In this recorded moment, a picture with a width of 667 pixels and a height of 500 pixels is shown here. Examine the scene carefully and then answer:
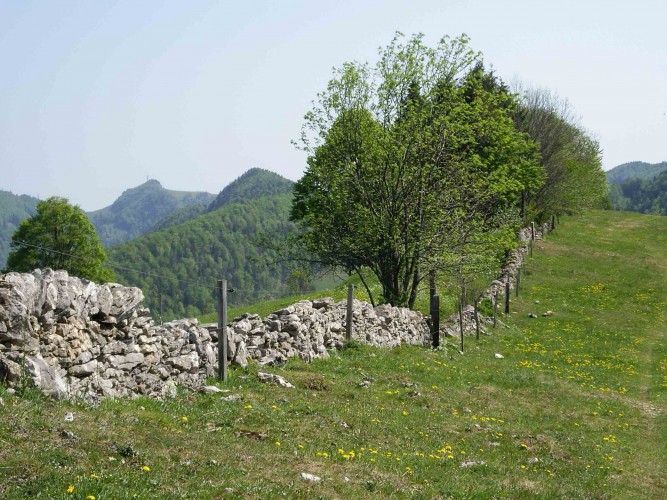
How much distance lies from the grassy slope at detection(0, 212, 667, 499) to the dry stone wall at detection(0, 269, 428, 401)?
0.61 meters

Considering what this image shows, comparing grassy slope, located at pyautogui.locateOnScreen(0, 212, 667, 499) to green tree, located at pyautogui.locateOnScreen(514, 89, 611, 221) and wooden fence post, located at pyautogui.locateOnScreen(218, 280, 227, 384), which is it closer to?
wooden fence post, located at pyautogui.locateOnScreen(218, 280, 227, 384)

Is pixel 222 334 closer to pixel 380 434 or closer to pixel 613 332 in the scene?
pixel 380 434

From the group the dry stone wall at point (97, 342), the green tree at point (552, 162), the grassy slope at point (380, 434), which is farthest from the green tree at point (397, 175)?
the green tree at point (552, 162)

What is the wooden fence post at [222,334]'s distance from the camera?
14.5 meters

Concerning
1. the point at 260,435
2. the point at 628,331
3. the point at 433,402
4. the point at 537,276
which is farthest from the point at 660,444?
the point at 537,276

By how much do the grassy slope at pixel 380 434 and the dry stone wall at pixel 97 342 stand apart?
61 cm

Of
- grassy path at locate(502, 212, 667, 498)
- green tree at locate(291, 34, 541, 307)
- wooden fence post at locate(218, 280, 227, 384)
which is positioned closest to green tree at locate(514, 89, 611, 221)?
grassy path at locate(502, 212, 667, 498)

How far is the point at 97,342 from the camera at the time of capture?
462 inches

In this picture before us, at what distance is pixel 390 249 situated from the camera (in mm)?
29406

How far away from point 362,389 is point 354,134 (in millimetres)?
15879

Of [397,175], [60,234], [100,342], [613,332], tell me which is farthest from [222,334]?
[60,234]

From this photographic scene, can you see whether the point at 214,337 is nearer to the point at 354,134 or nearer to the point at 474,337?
the point at 354,134

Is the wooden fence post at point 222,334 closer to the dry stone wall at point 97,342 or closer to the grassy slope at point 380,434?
the dry stone wall at point 97,342

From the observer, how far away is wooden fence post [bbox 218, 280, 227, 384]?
1450cm
